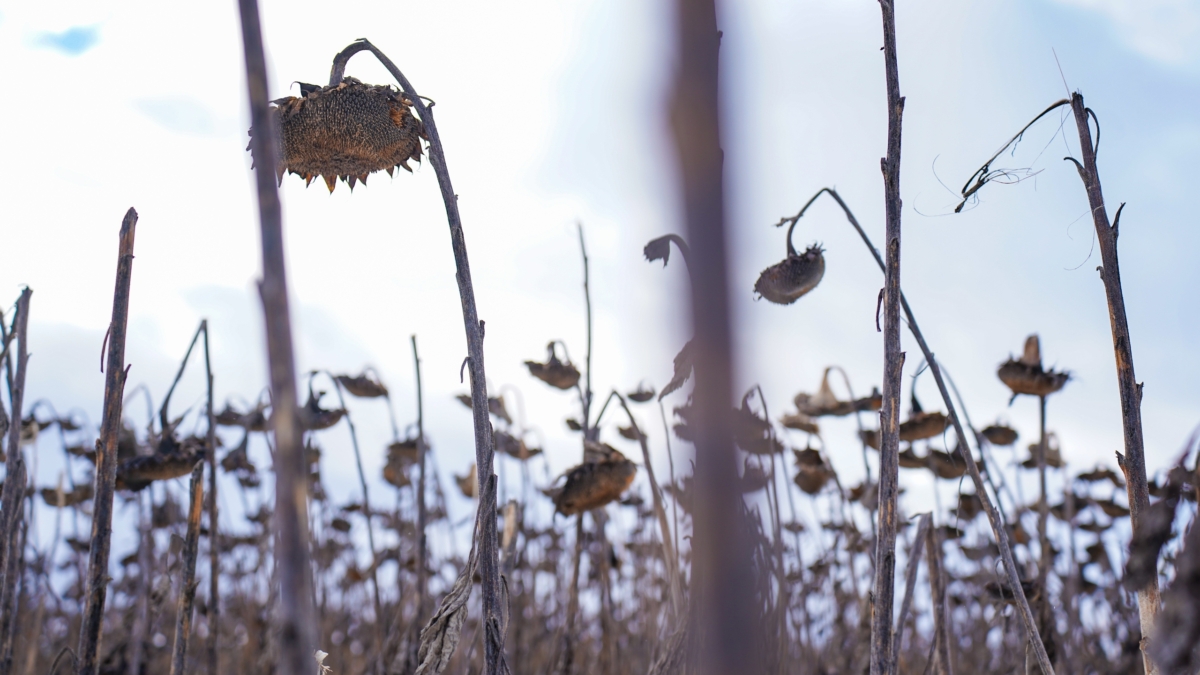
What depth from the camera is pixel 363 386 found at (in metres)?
3.65

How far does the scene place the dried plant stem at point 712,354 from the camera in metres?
0.37

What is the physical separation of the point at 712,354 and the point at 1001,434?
446cm

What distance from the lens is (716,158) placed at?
39 centimetres

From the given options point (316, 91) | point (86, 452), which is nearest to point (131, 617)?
point (86, 452)

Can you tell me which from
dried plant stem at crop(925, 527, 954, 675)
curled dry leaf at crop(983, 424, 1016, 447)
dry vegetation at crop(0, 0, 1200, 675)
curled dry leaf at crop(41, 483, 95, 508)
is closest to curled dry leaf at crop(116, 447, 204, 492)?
dry vegetation at crop(0, 0, 1200, 675)

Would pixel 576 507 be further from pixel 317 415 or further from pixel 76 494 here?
pixel 76 494

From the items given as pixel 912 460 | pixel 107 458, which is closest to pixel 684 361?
pixel 107 458

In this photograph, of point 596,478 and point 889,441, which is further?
point 596,478

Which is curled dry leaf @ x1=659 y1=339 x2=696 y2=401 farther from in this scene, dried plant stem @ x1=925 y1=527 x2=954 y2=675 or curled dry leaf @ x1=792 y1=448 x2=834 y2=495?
curled dry leaf @ x1=792 y1=448 x2=834 y2=495

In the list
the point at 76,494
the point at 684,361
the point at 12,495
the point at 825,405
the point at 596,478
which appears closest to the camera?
the point at 684,361

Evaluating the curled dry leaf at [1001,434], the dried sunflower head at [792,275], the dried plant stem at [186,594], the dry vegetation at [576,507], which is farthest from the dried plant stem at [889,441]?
the curled dry leaf at [1001,434]

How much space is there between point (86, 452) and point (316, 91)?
3.58m

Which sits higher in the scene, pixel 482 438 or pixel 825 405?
pixel 825 405

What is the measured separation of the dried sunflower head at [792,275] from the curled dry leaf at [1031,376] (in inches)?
62.1
